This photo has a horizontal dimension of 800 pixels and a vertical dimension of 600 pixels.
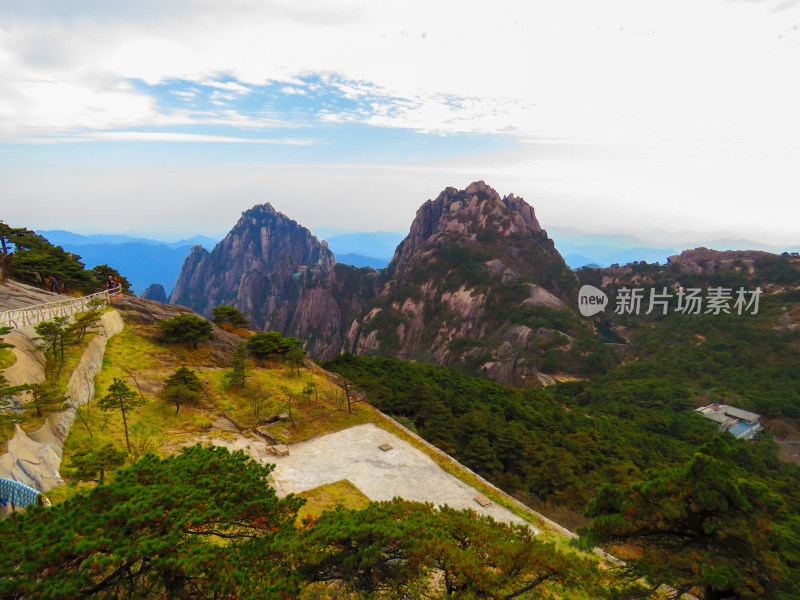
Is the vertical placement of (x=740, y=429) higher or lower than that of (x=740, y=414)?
lower

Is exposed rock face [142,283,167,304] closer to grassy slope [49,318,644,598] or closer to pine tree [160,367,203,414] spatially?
grassy slope [49,318,644,598]

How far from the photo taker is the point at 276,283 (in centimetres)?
15888

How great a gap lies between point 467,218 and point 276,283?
90.8 meters

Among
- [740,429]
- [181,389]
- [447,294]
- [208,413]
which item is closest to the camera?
[181,389]

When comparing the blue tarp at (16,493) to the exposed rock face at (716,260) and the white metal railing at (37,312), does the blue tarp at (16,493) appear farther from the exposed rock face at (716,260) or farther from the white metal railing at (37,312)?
the exposed rock face at (716,260)

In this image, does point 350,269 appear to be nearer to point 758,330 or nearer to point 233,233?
point 233,233

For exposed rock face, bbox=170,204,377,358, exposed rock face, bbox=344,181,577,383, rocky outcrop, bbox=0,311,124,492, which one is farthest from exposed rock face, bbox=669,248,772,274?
rocky outcrop, bbox=0,311,124,492

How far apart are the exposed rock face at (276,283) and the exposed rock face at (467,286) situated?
A: 20.2m

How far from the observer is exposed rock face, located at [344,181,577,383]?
82500 millimetres

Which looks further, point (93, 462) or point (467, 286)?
point (467, 286)

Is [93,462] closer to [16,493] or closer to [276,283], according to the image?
[16,493]

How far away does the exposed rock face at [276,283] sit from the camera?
420 feet

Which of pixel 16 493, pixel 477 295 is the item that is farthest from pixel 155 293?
pixel 16 493

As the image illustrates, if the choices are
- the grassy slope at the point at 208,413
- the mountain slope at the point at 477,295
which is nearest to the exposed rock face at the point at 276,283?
the mountain slope at the point at 477,295
